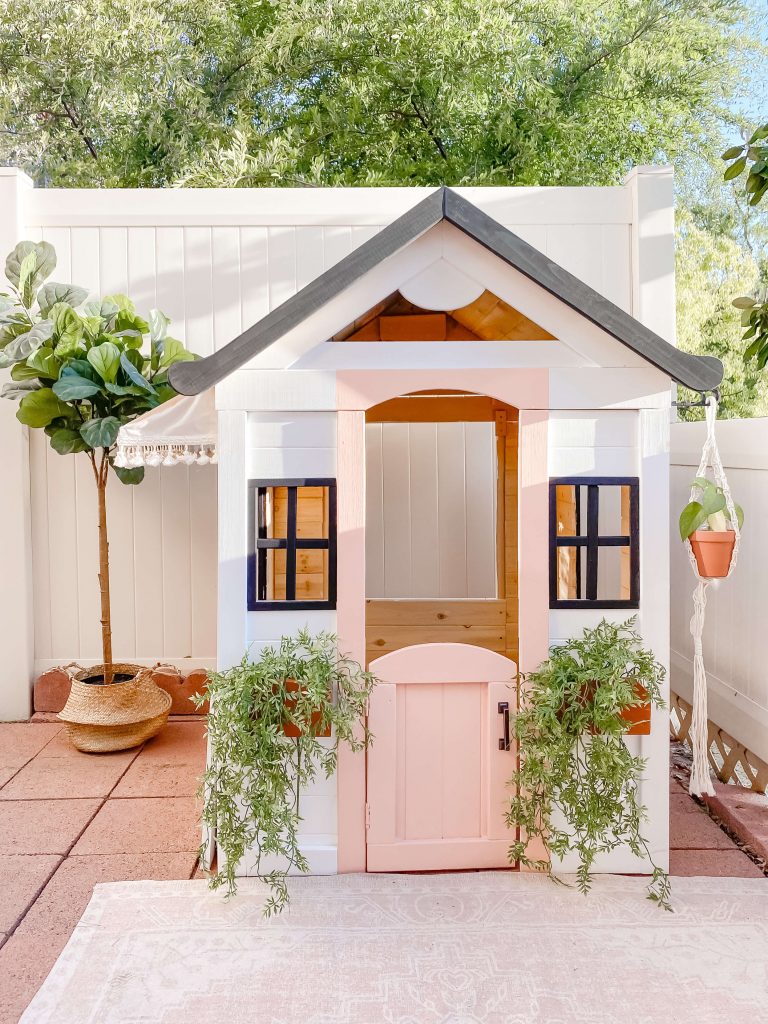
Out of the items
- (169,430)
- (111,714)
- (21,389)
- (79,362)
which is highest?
(79,362)

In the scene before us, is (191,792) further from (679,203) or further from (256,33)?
(679,203)

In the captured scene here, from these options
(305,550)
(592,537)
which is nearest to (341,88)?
(305,550)

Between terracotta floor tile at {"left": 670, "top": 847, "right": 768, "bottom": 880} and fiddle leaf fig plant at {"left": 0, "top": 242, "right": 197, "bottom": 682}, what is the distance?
307cm

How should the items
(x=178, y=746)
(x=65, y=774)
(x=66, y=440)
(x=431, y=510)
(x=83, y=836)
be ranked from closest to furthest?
(x=83, y=836), (x=65, y=774), (x=66, y=440), (x=178, y=746), (x=431, y=510)

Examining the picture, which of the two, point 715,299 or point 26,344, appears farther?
point 715,299

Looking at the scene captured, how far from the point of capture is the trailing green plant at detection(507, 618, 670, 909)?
9.90 ft

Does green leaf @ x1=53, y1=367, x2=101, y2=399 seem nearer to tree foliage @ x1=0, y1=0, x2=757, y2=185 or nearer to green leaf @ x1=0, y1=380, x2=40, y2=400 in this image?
green leaf @ x1=0, y1=380, x2=40, y2=400

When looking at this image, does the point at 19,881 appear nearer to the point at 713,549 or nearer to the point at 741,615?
the point at 713,549

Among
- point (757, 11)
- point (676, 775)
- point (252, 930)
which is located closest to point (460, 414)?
point (676, 775)

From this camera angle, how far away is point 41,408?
4406mm

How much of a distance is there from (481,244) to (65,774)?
336 centimetres

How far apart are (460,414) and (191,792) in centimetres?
240

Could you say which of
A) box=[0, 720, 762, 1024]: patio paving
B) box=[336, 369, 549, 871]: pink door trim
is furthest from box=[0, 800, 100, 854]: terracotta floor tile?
box=[336, 369, 549, 871]: pink door trim

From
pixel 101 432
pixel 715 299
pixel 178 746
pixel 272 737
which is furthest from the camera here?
pixel 715 299
